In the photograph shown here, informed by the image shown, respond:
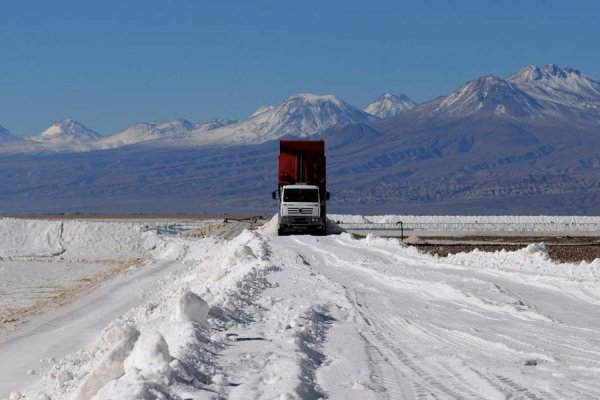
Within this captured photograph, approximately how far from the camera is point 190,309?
13.4 metres

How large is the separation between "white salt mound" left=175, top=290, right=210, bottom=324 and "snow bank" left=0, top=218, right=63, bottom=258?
40.8 meters

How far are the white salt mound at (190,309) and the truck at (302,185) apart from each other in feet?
100

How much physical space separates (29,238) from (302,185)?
21.6 m

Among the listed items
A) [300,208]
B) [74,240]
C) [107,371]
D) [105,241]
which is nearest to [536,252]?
[300,208]

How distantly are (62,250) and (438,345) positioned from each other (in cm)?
4485

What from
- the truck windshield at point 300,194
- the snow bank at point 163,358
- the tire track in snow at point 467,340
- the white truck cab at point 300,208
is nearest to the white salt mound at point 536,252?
the tire track in snow at point 467,340

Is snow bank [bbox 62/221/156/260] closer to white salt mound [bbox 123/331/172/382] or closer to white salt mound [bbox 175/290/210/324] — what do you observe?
white salt mound [bbox 175/290/210/324]

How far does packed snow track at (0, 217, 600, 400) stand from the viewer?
9680 millimetres

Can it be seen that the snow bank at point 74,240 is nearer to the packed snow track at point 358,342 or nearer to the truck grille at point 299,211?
the truck grille at point 299,211

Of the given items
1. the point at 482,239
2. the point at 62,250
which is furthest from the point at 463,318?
the point at 62,250

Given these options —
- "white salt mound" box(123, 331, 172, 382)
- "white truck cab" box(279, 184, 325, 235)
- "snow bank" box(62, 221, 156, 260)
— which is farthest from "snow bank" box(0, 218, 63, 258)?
"white salt mound" box(123, 331, 172, 382)

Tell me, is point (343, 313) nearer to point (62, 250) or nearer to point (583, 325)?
point (583, 325)

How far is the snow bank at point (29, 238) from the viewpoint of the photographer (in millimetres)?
54969

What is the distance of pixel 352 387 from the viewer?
32.2 feet
